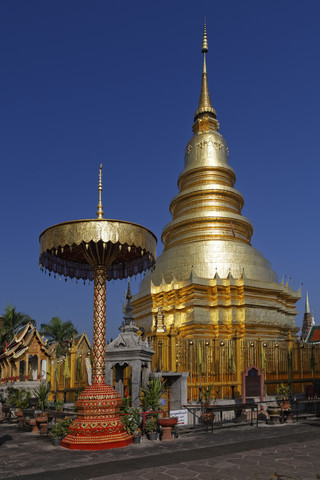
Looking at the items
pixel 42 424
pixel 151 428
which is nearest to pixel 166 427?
pixel 151 428

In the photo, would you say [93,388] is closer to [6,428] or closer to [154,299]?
[6,428]

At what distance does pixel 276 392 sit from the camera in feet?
69.3

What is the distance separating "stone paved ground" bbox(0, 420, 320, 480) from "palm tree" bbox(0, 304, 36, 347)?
83.0 feet

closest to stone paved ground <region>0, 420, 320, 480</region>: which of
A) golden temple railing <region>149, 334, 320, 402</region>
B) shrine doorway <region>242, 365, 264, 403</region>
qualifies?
shrine doorway <region>242, 365, 264, 403</region>

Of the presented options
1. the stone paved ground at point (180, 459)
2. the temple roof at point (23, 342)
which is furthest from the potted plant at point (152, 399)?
the temple roof at point (23, 342)

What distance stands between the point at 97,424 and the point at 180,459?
8.93ft

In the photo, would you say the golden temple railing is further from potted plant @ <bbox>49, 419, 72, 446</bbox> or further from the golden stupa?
potted plant @ <bbox>49, 419, 72, 446</bbox>

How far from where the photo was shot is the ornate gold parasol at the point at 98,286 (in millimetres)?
12031

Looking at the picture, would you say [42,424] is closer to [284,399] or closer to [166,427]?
[166,427]

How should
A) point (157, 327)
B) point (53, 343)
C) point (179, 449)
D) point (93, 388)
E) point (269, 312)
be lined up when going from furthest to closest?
point (53, 343) → point (269, 312) → point (157, 327) → point (93, 388) → point (179, 449)

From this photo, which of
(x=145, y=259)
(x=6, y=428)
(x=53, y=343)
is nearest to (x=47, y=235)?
(x=145, y=259)

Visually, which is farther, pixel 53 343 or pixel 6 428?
pixel 53 343

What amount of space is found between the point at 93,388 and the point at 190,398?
7.01 m

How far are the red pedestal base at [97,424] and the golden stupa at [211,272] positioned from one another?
446 inches
